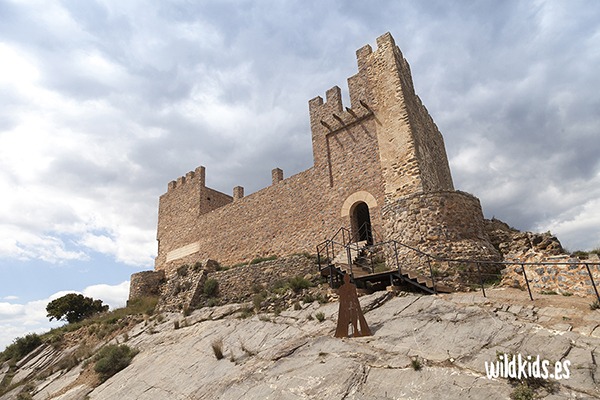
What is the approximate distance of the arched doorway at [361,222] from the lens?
1619 cm

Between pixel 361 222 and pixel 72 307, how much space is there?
913 inches

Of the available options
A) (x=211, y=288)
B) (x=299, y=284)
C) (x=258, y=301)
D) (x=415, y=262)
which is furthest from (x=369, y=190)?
(x=211, y=288)

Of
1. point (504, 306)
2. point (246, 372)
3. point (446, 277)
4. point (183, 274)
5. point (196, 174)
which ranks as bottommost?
point (246, 372)

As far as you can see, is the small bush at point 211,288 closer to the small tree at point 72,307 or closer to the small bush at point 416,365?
the small bush at point 416,365

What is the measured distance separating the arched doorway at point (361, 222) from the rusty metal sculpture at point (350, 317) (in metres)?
6.71

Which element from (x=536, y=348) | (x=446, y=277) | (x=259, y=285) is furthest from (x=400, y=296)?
(x=259, y=285)

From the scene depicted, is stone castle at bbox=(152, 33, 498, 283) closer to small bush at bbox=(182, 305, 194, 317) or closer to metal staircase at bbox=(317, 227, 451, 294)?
metal staircase at bbox=(317, 227, 451, 294)

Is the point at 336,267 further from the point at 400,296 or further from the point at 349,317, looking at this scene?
the point at 349,317

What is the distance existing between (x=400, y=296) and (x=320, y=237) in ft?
24.1

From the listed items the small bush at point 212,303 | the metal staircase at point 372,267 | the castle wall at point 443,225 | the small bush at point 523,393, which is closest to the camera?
the small bush at point 523,393

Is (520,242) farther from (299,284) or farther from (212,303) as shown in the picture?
(212,303)

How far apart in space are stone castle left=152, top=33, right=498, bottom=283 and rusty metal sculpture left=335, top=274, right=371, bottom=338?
14.2ft

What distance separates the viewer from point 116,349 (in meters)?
12.9

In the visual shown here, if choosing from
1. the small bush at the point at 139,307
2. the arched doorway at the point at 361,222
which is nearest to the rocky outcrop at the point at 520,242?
the arched doorway at the point at 361,222
